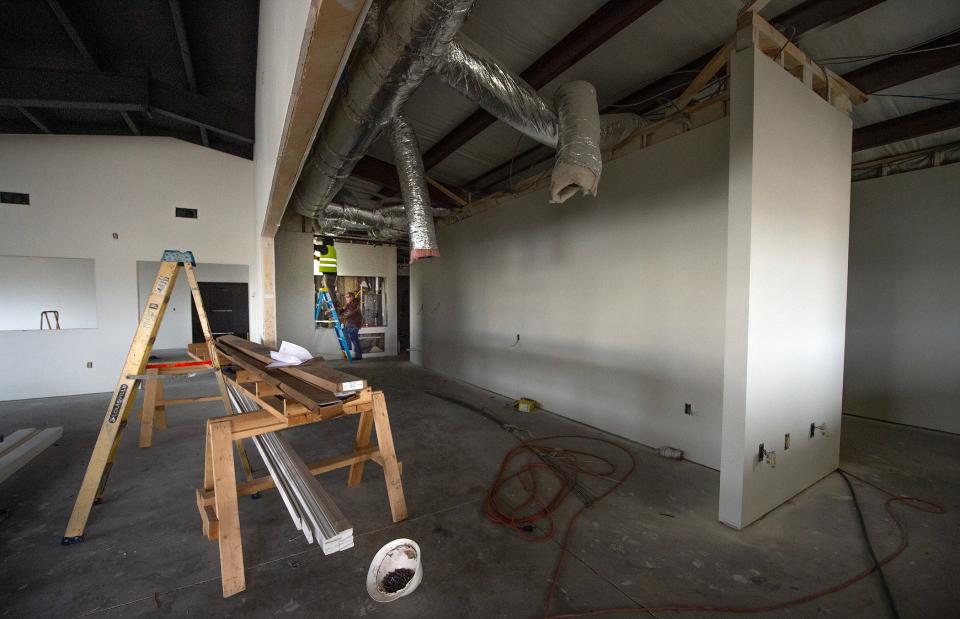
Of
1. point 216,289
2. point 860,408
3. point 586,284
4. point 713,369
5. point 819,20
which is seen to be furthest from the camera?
point 216,289

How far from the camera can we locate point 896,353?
395 cm

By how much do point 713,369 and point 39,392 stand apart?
817 cm

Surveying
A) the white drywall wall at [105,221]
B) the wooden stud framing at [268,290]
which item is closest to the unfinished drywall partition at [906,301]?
the wooden stud framing at [268,290]

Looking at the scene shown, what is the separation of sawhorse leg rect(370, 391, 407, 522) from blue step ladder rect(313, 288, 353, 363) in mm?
5554

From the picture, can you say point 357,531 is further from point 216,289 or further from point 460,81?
point 216,289

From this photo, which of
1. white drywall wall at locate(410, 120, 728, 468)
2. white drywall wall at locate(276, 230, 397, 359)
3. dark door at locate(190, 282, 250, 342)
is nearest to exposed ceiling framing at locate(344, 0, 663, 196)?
white drywall wall at locate(410, 120, 728, 468)

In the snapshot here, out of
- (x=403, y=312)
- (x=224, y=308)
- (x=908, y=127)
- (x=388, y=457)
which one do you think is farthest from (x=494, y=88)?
(x=224, y=308)

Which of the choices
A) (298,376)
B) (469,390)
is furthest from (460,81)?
(469,390)

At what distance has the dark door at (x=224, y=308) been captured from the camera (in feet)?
29.8

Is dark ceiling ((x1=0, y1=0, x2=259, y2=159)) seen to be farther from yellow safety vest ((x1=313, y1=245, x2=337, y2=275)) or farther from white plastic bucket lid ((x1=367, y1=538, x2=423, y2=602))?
white plastic bucket lid ((x1=367, y1=538, x2=423, y2=602))

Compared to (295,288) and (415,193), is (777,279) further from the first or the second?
(295,288)

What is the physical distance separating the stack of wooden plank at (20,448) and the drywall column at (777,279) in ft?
13.2

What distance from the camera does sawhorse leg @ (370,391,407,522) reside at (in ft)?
6.32

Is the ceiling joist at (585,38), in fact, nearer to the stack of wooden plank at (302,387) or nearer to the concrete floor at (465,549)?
the stack of wooden plank at (302,387)
